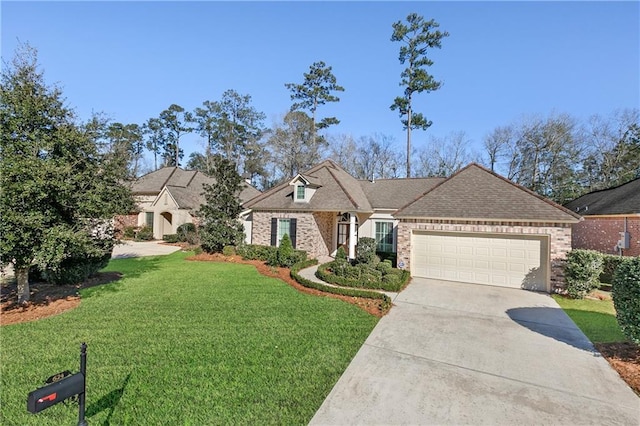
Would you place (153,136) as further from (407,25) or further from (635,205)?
(635,205)

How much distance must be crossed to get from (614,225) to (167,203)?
3011 centimetres

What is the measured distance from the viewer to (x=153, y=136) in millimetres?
48625

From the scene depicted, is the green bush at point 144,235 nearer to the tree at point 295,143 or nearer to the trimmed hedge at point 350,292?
the tree at point 295,143

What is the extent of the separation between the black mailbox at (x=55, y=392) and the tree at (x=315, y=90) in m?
30.7

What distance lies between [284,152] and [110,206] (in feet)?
83.9

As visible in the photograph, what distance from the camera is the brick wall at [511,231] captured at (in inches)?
412

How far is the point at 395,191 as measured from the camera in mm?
19750

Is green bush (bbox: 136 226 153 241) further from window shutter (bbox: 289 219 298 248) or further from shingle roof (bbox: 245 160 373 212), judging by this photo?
window shutter (bbox: 289 219 298 248)

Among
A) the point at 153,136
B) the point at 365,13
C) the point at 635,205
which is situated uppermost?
the point at 153,136

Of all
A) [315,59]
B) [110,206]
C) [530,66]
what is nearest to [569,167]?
[530,66]

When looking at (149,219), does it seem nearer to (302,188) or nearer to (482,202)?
(302,188)

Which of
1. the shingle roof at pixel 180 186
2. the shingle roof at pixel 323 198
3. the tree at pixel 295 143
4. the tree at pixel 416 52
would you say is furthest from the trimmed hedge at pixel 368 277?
the tree at pixel 295 143

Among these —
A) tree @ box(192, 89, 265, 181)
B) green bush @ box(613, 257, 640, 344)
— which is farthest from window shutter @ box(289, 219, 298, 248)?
tree @ box(192, 89, 265, 181)

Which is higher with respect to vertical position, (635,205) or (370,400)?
(635,205)
